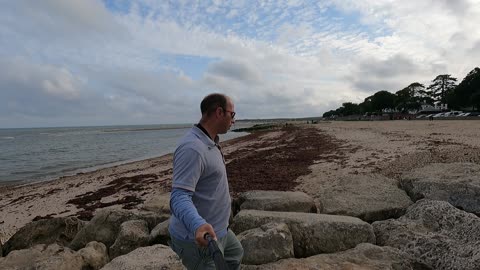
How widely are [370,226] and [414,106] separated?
3998 inches

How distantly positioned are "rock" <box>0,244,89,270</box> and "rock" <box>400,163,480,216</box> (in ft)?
20.3

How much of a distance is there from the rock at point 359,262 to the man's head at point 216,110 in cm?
216

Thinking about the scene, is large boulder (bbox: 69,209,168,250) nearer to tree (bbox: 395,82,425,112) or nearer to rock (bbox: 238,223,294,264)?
rock (bbox: 238,223,294,264)

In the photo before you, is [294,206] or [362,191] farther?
[362,191]

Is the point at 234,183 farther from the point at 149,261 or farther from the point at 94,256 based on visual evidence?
the point at 149,261

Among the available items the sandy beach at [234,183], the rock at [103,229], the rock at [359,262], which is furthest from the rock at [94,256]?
the sandy beach at [234,183]

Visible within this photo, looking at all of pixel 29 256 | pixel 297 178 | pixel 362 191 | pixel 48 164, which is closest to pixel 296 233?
pixel 362 191

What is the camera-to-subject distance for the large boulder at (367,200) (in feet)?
19.6

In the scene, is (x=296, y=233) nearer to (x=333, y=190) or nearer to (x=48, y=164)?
(x=333, y=190)

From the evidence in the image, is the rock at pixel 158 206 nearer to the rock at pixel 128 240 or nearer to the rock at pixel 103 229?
the rock at pixel 103 229

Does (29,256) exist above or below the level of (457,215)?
below

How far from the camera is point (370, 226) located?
16.0 ft

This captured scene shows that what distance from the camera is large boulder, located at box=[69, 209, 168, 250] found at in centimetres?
621

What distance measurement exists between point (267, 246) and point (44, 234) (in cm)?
495
